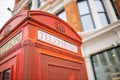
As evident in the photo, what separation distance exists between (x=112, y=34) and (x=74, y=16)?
237cm

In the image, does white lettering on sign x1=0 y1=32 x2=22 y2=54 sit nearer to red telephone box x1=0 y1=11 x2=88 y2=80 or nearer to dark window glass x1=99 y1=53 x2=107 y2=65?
red telephone box x1=0 y1=11 x2=88 y2=80

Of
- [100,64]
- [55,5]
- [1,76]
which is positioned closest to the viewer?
[1,76]

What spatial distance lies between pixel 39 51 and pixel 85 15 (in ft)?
17.0

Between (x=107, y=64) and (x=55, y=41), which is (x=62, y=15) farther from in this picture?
(x=55, y=41)

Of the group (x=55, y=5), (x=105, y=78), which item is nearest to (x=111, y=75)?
(x=105, y=78)

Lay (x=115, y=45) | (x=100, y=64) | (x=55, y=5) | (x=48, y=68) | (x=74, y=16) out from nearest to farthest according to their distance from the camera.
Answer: (x=48, y=68) → (x=115, y=45) → (x=100, y=64) → (x=74, y=16) → (x=55, y=5)

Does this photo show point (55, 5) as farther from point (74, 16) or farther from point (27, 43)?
point (27, 43)

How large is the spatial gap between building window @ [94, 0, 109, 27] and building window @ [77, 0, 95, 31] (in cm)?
50

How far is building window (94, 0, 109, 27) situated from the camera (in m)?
6.21

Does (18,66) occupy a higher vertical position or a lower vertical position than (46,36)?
lower

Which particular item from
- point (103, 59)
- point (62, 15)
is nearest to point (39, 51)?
point (103, 59)

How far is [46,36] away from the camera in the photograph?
81.0 inches

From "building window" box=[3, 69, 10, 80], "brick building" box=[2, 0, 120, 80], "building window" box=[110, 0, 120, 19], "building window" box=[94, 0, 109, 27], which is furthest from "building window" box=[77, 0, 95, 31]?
"building window" box=[3, 69, 10, 80]

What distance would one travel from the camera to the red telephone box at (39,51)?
5.51ft
